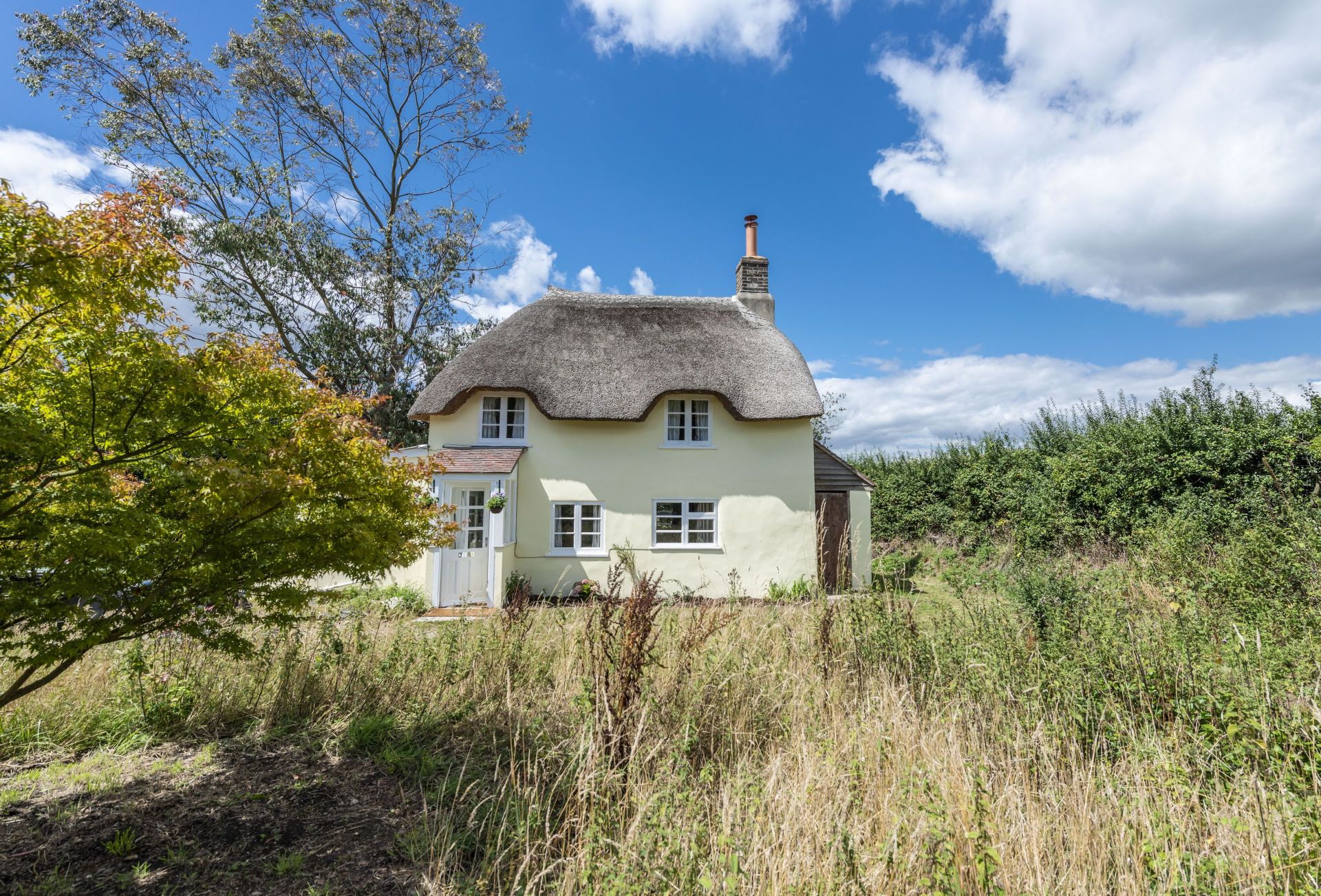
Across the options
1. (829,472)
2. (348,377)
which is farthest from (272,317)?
(829,472)

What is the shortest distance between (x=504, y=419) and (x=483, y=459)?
1.40 meters

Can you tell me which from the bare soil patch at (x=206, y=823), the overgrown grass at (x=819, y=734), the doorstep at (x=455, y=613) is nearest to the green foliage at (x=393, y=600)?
the doorstep at (x=455, y=613)

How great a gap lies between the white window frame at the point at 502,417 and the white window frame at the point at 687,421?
2.81 m

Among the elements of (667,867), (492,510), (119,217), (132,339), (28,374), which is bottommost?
(667,867)

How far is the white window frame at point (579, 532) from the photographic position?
1159cm

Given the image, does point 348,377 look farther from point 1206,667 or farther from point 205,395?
point 1206,667

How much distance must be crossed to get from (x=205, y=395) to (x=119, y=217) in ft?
2.84

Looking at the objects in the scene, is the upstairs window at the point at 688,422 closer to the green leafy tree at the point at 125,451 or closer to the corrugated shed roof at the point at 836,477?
the corrugated shed roof at the point at 836,477

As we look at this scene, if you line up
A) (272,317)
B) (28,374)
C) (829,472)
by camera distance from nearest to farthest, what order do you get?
(28,374) → (829,472) → (272,317)

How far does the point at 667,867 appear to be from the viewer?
2184 mm

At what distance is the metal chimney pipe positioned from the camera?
13984 mm

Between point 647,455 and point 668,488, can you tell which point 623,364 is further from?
point 668,488

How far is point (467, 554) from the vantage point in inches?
424

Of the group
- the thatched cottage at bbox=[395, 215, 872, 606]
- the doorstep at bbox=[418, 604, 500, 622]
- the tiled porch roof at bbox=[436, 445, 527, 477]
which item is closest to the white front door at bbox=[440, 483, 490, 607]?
the thatched cottage at bbox=[395, 215, 872, 606]
